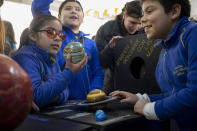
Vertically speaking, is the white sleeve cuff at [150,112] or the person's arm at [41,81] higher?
the person's arm at [41,81]

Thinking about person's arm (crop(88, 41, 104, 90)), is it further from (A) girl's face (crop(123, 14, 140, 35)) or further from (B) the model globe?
(B) the model globe

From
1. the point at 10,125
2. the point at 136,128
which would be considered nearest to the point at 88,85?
the point at 136,128

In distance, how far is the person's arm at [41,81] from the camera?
35.7 inches

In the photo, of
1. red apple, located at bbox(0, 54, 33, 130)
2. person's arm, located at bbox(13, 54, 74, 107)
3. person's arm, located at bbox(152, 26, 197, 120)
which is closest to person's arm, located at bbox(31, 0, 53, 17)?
person's arm, located at bbox(13, 54, 74, 107)

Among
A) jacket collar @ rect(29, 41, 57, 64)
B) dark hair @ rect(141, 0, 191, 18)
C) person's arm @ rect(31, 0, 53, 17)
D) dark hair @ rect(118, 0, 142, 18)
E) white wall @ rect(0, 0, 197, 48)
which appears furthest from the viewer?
white wall @ rect(0, 0, 197, 48)

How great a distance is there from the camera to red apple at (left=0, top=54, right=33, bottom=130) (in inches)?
12.4

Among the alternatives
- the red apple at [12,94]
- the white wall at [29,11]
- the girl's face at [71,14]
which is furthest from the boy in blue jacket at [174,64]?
the white wall at [29,11]

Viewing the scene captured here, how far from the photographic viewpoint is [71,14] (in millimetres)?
1496

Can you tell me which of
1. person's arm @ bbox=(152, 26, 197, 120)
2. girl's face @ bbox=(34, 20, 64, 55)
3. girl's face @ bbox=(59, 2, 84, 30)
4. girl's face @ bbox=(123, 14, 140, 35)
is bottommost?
person's arm @ bbox=(152, 26, 197, 120)

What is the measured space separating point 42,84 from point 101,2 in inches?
137

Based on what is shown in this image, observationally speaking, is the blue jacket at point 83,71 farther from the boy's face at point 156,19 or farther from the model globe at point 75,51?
the boy's face at point 156,19

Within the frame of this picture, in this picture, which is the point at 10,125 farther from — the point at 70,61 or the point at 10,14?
the point at 10,14

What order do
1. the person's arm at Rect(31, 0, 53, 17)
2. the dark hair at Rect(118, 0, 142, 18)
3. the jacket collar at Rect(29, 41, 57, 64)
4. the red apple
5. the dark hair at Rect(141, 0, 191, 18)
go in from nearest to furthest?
1. the red apple
2. the dark hair at Rect(141, 0, 191, 18)
3. the jacket collar at Rect(29, 41, 57, 64)
4. the person's arm at Rect(31, 0, 53, 17)
5. the dark hair at Rect(118, 0, 142, 18)

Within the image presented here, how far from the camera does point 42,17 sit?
1170mm
